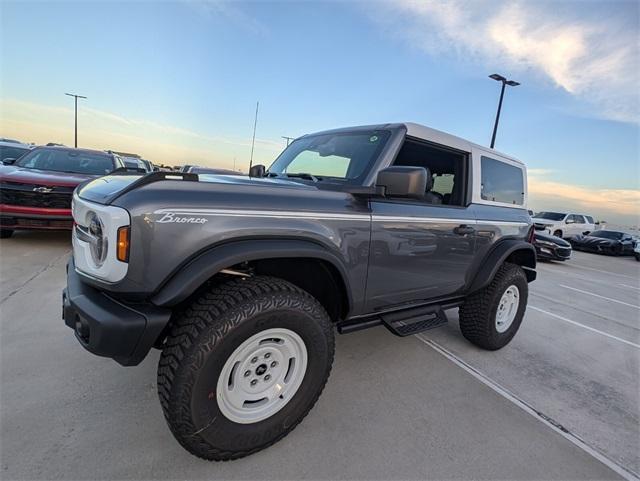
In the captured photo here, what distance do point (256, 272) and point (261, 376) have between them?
609 mm

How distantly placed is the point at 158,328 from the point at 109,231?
496mm

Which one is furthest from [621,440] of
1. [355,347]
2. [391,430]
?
[355,347]

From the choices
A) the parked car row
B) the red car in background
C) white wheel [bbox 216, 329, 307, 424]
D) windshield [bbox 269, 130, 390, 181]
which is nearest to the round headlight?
white wheel [bbox 216, 329, 307, 424]

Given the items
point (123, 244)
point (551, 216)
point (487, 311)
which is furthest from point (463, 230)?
point (551, 216)

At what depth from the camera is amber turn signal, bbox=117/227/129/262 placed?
1.59m

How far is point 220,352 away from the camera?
1721mm

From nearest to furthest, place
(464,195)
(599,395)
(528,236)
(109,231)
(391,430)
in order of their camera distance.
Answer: (109,231) < (391,430) < (599,395) < (464,195) < (528,236)

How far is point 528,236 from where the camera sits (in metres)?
3.97

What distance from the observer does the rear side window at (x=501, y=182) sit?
3455mm

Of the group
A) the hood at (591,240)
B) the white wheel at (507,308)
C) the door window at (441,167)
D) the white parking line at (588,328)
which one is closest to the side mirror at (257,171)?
the door window at (441,167)

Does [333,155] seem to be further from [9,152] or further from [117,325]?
[9,152]

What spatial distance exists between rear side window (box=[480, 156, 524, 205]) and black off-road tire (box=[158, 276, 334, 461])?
2.36m

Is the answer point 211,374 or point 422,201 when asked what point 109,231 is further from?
point 422,201

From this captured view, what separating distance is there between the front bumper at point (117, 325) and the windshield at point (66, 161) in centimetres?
620
